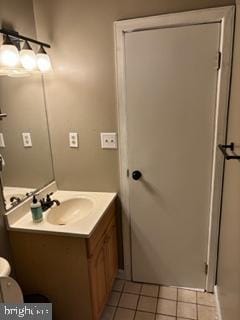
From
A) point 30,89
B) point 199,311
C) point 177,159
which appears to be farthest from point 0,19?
point 199,311

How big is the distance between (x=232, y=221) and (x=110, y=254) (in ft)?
3.14

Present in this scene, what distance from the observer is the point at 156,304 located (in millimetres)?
1900

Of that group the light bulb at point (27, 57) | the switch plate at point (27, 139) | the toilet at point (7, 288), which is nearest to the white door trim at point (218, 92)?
the light bulb at point (27, 57)

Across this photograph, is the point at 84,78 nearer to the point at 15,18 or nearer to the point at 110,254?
the point at 15,18

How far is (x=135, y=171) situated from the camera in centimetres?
188

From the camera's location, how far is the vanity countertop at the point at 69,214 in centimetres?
149

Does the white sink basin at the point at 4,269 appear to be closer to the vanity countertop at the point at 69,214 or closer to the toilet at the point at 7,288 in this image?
the toilet at the point at 7,288

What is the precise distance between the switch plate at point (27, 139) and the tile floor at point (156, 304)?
1383 millimetres

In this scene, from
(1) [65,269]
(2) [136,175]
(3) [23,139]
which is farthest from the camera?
(2) [136,175]

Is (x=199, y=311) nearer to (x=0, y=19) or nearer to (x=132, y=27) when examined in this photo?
(x=132, y=27)

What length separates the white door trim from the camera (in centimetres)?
151

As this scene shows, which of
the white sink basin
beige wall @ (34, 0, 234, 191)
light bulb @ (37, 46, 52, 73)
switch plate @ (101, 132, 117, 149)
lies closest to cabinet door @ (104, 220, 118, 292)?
beige wall @ (34, 0, 234, 191)

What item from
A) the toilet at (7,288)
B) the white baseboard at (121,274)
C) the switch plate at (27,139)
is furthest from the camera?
the white baseboard at (121,274)

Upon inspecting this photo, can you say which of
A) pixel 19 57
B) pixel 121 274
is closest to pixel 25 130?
pixel 19 57
